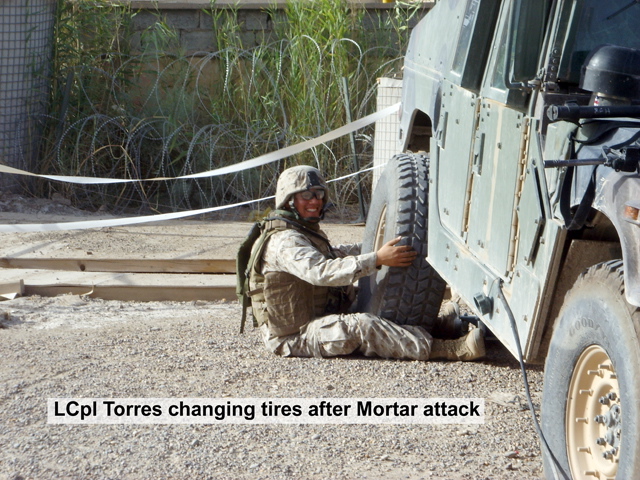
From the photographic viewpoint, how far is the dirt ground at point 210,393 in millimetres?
2977

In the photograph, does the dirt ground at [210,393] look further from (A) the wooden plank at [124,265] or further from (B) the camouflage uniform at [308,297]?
(A) the wooden plank at [124,265]

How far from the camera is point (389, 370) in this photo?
3.97m

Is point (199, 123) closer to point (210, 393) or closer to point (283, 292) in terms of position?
point (283, 292)

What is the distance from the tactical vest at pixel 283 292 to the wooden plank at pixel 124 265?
1252 mm

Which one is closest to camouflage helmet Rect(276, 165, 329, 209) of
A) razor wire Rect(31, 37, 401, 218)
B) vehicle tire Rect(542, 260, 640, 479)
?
vehicle tire Rect(542, 260, 640, 479)

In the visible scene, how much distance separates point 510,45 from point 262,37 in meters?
6.05

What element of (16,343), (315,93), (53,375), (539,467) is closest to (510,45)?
(539,467)

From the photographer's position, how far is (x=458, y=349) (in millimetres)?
4121

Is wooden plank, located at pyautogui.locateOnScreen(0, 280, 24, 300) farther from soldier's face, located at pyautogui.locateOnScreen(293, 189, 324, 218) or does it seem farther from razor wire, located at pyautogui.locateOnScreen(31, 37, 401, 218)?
razor wire, located at pyautogui.locateOnScreen(31, 37, 401, 218)

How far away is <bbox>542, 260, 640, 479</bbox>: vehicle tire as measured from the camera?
2086 mm

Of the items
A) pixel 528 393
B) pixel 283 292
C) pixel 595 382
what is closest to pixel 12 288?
pixel 283 292

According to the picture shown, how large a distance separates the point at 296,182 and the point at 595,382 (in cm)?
221

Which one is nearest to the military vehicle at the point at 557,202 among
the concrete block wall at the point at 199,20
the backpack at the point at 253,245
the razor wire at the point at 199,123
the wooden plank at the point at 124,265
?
the backpack at the point at 253,245

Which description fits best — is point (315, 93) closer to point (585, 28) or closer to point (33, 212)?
point (33, 212)
